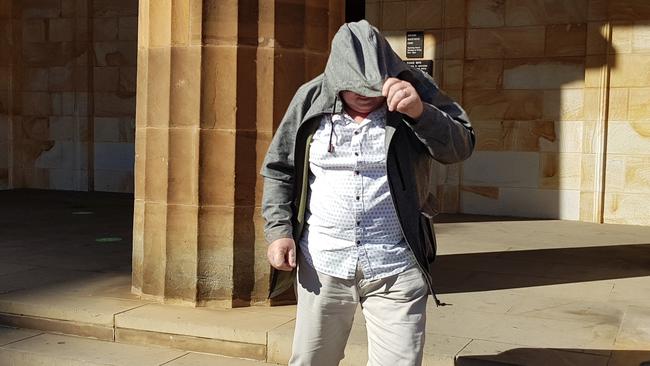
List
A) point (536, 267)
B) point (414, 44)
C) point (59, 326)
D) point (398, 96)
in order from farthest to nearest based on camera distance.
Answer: point (414, 44) < point (536, 267) < point (59, 326) < point (398, 96)

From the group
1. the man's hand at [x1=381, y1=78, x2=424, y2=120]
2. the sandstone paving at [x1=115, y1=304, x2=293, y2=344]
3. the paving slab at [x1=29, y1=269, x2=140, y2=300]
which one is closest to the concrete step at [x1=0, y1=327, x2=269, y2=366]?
the sandstone paving at [x1=115, y1=304, x2=293, y2=344]

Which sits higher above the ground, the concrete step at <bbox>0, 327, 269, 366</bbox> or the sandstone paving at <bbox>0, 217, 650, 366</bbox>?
the sandstone paving at <bbox>0, 217, 650, 366</bbox>

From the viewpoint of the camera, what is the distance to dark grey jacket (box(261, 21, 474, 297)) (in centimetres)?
315

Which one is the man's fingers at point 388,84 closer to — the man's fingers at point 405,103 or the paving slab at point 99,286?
the man's fingers at point 405,103

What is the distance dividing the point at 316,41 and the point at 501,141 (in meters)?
5.95

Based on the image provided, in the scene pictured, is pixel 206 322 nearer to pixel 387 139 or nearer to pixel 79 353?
pixel 79 353

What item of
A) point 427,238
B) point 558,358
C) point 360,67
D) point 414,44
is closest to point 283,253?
point 427,238

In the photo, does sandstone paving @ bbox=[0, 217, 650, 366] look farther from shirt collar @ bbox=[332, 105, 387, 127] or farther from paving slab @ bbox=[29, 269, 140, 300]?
shirt collar @ bbox=[332, 105, 387, 127]

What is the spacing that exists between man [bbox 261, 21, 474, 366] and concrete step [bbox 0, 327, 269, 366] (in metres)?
2.09

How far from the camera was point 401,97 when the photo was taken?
9.69 feet

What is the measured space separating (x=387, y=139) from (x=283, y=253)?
62 centimetres

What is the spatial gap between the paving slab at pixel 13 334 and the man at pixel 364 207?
3142 mm

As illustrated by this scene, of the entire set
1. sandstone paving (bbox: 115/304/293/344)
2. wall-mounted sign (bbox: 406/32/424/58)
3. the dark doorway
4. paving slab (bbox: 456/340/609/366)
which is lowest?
sandstone paving (bbox: 115/304/293/344)

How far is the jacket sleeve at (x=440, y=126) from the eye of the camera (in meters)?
3.11
